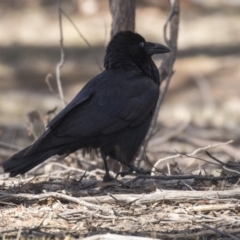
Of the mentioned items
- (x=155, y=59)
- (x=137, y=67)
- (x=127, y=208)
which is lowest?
(x=155, y=59)

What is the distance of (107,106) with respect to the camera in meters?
6.96

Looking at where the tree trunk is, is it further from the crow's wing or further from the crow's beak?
the crow's wing

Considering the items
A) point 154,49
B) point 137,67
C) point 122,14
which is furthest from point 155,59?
point 137,67

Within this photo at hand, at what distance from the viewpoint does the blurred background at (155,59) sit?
1307 cm

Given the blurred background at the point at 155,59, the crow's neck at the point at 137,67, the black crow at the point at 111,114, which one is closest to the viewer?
the black crow at the point at 111,114

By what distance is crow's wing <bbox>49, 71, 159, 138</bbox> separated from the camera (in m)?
6.71

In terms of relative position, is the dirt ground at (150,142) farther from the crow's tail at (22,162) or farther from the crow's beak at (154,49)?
the crow's beak at (154,49)

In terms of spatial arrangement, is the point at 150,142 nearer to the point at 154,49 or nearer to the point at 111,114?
the point at 154,49

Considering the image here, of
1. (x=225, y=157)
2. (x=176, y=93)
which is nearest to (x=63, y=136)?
(x=225, y=157)

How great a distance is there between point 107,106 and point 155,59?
34.9 ft

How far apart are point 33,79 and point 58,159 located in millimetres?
8473

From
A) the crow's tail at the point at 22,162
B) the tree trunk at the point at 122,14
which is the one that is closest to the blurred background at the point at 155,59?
the tree trunk at the point at 122,14

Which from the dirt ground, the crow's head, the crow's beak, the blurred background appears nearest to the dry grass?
the dirt ground

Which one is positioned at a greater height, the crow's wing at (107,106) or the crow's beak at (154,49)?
the crow's beak at (154,49)
